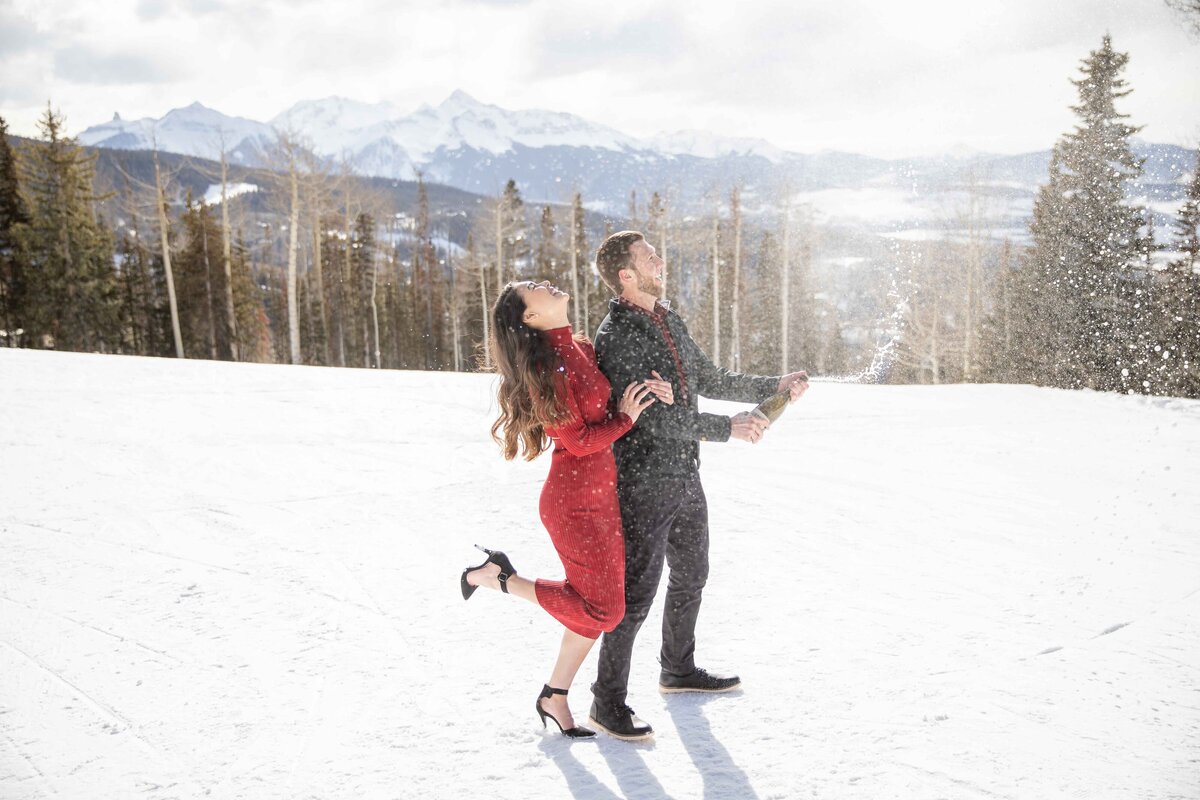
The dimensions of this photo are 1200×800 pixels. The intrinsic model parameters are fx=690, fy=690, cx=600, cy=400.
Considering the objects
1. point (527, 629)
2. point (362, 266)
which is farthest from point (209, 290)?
point (527, 629)

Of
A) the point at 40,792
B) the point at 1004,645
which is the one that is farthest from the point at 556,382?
the point at 1004,645

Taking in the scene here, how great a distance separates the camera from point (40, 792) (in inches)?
94.4

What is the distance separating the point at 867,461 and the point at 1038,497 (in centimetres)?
178

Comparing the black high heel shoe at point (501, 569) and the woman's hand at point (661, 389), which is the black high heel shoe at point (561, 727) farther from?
the woman's hand at point (661, 389)

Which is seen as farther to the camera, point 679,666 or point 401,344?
point 401,344

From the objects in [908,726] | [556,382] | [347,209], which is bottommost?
[908,726]

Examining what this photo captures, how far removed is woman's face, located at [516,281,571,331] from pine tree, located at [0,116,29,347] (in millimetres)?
38200

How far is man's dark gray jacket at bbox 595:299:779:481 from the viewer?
2.72 meters

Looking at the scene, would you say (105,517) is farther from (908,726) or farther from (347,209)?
(347,209)

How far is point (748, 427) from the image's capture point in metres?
2.69

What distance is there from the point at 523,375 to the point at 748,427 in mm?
894

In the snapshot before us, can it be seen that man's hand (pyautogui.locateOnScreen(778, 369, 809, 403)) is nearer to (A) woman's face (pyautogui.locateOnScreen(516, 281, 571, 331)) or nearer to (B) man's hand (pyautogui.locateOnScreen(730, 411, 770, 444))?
(B) man's hand (pyautogui.locateOnScreen(730, 411, 770, 444))

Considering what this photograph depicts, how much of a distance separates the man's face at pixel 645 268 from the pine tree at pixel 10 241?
126 ft

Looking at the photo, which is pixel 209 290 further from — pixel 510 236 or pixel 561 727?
pixel 561 727
